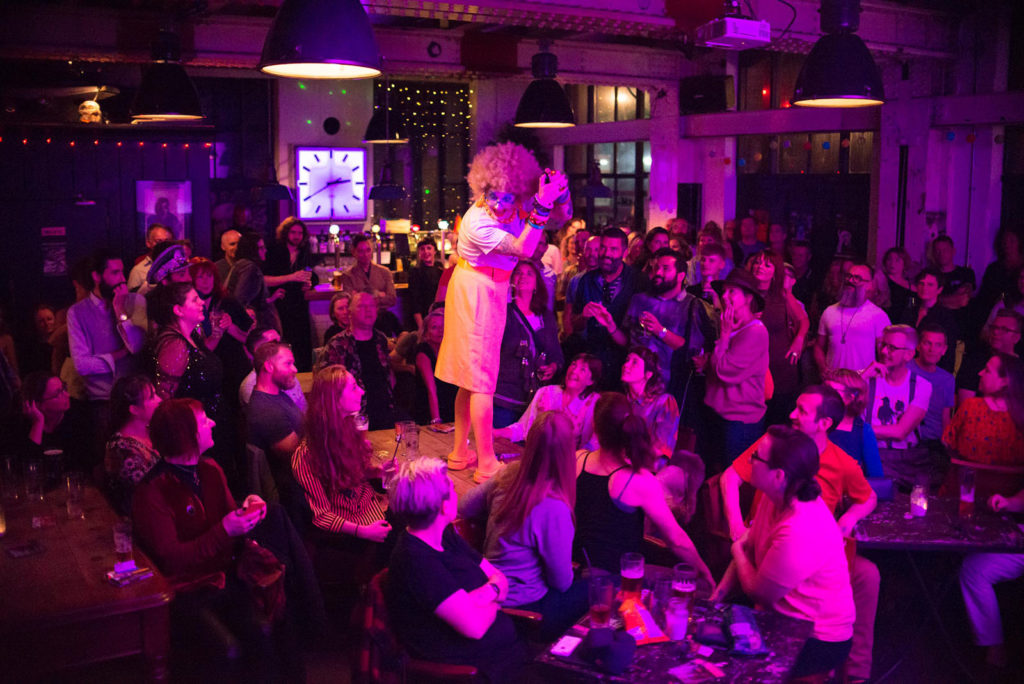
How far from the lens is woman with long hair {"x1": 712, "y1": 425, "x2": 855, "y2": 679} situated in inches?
109

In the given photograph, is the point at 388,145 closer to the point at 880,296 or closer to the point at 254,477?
the point at 880,296

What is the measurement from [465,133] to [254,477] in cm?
999

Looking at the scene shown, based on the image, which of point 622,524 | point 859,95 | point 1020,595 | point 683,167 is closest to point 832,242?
point 683,167

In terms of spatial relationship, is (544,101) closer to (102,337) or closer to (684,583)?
(102,337)

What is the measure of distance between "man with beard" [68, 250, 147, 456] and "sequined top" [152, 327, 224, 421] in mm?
523

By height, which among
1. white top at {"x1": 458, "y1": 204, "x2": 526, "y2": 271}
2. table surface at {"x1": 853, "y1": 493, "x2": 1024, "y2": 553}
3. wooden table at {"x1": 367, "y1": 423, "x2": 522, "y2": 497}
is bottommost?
table surface at {"x1": 853, "y1": 493, "x2": 1024, "y2": 553}

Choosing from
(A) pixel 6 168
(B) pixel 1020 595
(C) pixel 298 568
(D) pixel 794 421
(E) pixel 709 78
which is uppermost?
(E) pixel 709 78

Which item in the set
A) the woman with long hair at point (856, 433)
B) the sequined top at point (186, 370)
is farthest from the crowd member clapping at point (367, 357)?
the woman with long hair at point (856, 433)

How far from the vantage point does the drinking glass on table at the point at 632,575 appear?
9.02ft

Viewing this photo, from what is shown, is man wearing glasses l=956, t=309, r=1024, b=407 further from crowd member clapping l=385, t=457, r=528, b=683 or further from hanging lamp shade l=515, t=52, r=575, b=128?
hanging lamp shade l=515, t=52, r=575, b=128

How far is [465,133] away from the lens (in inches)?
516

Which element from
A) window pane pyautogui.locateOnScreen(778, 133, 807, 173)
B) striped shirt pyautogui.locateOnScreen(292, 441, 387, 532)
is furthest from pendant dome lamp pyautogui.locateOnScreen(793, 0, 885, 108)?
window pane pyautogui.locateOnScreen(778, 133, 807, 173)

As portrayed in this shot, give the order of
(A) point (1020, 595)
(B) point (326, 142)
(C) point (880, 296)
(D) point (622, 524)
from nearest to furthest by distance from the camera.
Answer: (D) point (622, 524)
(A) point (1020, 595)
(C) point (880, 296)
(B) point (326, 142)

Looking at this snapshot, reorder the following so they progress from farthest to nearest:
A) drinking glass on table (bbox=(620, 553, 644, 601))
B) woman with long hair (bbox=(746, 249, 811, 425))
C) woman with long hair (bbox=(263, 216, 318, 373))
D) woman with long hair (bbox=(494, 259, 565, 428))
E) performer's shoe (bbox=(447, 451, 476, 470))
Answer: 1. woman with long hair (bbox=(263, 216, 318, 373))
2. woman with long hair (bbox=(746, 249, 811, 425))
3. woman with long hair (bbox=(494, 259, 565, 428))
4. performer's shoe (bbox=(447, 451, 476, 470))
5. drinking glass on table (bbox=(620, 553, 644, 601))
